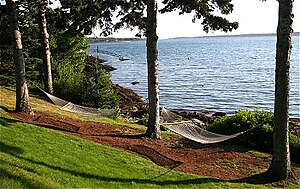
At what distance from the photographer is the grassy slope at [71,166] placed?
566 centimetres

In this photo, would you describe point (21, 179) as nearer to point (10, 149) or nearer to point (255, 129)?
point (10, 149)

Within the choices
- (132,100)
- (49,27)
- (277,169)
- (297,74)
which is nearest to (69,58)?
(49,27)

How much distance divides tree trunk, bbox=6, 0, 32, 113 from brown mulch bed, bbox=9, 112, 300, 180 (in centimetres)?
33

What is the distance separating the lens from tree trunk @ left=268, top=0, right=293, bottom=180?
23.2 ft

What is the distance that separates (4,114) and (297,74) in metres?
37.6

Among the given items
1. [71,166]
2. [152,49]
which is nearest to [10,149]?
[71,166]

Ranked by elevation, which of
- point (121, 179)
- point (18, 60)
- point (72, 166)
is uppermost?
point (18, 60)

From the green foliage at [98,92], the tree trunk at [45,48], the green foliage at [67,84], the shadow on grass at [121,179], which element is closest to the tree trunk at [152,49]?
the shadow on grass at [121,179]

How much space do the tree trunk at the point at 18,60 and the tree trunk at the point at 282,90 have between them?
677 cm

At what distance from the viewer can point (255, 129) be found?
1010 cm

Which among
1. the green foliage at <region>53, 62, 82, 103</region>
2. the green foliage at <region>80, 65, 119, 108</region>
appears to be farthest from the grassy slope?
the green foliage at <region>53, 62, 82, 103</region>

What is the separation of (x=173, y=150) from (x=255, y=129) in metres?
2.52

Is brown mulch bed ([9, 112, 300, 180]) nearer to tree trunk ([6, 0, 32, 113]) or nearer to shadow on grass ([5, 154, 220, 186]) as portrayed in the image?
tree trunk ([6, 0, 32, 113])

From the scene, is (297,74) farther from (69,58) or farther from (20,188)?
(20,188)
